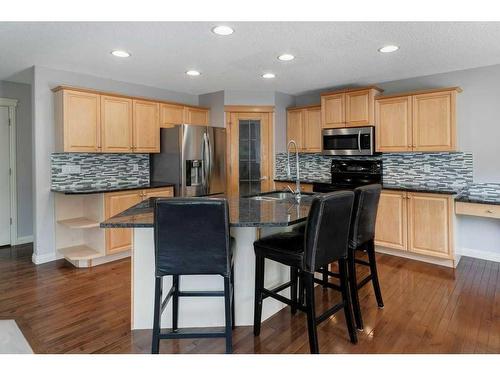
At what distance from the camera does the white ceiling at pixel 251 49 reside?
Answer: 2.74m

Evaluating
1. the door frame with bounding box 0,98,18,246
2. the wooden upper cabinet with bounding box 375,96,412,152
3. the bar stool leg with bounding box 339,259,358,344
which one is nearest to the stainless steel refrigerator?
the door frame with bounding box 0,98,18,246

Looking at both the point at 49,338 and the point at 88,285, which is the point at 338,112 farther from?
the point at 49,338

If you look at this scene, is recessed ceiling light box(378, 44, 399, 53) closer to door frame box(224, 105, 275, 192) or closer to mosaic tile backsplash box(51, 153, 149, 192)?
door frame box(224, 105, 275, 192)

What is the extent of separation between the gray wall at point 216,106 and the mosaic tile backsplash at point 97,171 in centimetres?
125

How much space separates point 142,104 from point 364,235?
345cm

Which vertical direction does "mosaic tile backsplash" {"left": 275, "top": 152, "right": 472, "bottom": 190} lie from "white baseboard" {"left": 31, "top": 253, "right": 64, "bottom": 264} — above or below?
above

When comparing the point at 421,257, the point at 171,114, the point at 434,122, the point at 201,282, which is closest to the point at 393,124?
the point at 434,122

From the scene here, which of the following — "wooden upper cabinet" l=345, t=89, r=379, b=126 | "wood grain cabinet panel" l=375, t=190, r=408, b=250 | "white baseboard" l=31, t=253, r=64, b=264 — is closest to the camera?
"white baseboard" l=31, t=253, r=64, b=264

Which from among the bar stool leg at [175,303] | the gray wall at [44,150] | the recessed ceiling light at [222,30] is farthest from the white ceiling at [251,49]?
the bar stool leg at [175,303]

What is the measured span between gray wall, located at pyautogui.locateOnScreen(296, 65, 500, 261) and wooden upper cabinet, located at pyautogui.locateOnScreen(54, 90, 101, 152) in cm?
440

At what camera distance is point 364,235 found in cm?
257

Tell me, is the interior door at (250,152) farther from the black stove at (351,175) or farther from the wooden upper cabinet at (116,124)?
the wooden upper cabinet at (116,124)

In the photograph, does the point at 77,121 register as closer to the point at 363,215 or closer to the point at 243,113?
the point at 243,113

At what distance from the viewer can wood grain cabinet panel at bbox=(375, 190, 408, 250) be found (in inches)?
159
